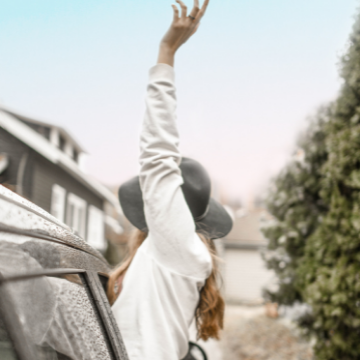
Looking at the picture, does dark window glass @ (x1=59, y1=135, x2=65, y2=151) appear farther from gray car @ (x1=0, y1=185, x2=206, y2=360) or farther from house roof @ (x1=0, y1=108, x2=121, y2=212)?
gray car @ (x1=0, y1=185, x2=206, y2=360)

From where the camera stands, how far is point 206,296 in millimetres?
1603

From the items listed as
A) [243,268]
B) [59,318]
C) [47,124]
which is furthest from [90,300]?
[243,268]

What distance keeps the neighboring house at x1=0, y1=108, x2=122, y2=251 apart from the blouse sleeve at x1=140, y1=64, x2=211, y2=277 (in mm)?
5602

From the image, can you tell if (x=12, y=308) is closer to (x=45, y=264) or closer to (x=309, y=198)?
(x=45, y=264)

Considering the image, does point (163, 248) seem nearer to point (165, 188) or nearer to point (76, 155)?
point (165, 188)

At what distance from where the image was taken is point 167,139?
1346mm

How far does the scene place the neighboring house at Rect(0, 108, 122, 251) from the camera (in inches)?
348

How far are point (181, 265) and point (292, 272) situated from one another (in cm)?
510

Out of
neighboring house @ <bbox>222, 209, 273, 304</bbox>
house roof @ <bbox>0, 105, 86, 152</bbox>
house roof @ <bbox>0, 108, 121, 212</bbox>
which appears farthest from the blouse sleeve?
neighboring house @ <bbox>222, 209, 273, 304</bbox>

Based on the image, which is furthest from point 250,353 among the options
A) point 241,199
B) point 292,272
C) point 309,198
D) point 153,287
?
point 241,199

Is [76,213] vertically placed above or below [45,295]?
below

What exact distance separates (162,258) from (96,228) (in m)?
14.9

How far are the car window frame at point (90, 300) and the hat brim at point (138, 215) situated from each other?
0.97 ft

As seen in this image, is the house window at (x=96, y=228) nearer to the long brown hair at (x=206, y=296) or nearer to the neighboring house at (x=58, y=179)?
the neighboring house at (x=58, y=179)
